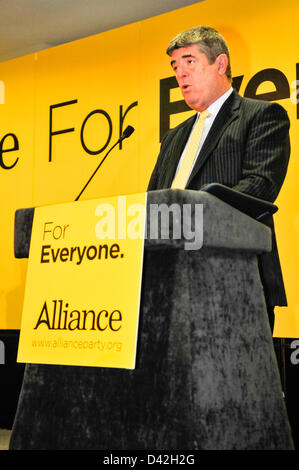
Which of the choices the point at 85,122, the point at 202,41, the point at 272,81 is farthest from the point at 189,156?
the point at 85,122

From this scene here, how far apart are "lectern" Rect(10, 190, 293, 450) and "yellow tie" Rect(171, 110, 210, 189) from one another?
0.41 metres

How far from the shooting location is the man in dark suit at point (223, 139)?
1.78 metres

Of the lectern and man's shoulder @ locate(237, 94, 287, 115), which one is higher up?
man's shoulder @ locate(237, 94, 287, 115)

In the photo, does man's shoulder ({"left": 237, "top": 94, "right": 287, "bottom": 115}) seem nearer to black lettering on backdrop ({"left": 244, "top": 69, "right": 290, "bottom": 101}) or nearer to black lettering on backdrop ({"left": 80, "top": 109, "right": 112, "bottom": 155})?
black lettering on backdrop ({"left": 244, "top": 69, "right": 290, "bottom": 101})

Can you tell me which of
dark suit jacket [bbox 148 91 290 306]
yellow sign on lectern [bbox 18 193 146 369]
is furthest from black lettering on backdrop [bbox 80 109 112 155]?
yellow sign on lectern [bbox 18 193 146 369]

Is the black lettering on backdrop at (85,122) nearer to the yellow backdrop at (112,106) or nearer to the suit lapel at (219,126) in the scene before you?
the yellow backdrop at (112,106)

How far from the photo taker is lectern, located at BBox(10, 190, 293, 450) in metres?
1.31

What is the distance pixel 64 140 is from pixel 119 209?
317 cm

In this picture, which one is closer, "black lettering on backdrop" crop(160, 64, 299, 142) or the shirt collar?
the shirt collar

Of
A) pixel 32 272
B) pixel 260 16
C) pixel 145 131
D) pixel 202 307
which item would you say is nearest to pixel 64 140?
pixel 145 131

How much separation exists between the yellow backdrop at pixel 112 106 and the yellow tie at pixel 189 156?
1.41m

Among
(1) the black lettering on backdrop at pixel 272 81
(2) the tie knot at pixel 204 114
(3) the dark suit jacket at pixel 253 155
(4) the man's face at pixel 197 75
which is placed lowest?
(3) the dark suit jacket at pixel 253 155

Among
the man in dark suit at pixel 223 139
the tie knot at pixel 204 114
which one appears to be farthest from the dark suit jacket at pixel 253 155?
the tie knot at pixel 204 114

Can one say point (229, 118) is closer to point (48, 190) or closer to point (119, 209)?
point (119, 209)
